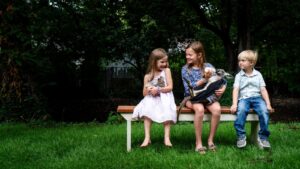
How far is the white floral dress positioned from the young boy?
84 centimetres

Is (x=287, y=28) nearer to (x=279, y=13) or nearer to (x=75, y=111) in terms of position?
(x=279, y=13)

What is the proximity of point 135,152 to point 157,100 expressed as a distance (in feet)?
2.90

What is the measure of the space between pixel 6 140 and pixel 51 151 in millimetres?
1585

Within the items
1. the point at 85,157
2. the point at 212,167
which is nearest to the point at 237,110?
the point at 212,167

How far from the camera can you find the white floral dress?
681 centimetres

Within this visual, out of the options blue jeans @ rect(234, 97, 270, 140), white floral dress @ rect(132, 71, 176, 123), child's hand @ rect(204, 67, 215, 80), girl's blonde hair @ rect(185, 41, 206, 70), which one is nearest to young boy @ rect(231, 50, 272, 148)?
blue jeans @ rect(234, 97, 270, 140)

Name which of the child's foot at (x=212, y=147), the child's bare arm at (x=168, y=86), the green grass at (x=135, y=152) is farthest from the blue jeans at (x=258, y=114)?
the child's bare arm at (x=168, y=86)

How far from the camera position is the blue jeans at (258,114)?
6.61m

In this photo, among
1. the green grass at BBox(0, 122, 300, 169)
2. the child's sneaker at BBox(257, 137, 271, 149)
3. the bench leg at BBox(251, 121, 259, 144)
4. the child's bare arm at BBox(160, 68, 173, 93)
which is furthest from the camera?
the bench leg at BBox(251, 121, 259, 144)

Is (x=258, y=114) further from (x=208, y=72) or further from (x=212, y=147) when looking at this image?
(x=208, y=72)

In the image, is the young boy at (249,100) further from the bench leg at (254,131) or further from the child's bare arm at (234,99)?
the bench leg at (254,131)

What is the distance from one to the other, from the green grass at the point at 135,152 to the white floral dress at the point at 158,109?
0.42 m

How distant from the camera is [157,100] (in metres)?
7.04

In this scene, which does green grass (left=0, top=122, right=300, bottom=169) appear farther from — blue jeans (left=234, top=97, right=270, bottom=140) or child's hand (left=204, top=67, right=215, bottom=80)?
child's hand (left=204, top=67, right=215, bottom=80)
